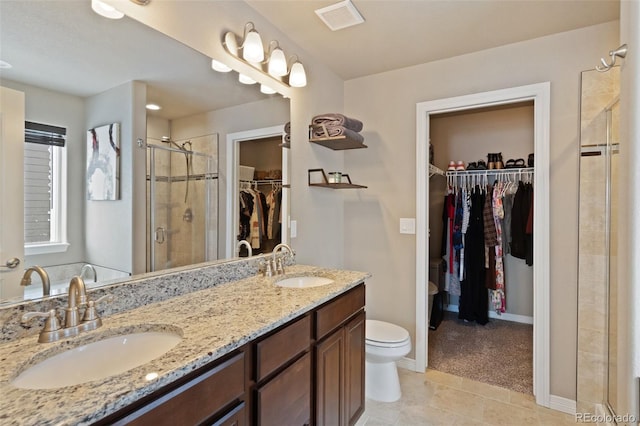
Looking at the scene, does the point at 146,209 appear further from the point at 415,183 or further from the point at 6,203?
the point at 415,183

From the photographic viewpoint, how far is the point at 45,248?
42.3 inches

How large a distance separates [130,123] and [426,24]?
1747 mm

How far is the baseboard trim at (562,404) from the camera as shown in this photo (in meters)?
2.01

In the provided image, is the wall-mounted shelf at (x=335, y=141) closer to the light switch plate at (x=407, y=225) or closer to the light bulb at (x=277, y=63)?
the light bulb at (x=277, y=63)

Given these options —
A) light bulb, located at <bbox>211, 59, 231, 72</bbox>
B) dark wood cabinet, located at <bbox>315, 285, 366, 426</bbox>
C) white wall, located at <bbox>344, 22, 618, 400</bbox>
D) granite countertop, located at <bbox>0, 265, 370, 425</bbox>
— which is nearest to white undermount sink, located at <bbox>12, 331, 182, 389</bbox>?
granite countertop, located at <bbox>0, 265, 370, 425</bbox>

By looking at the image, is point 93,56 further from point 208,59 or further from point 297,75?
point 297,75

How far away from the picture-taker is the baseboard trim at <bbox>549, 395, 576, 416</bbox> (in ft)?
6.60

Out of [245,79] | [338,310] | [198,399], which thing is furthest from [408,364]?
[245,79]

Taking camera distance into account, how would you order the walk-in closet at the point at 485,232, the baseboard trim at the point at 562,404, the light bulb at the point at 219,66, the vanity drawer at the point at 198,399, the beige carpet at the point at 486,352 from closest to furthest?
the vanity drawer at the point at 198,399
the light bulb at the point at 219,66
the baseboard trim at the point at 562,404
the beige carpet at the point at 486,352
the walk-in closet at the point at 485,232

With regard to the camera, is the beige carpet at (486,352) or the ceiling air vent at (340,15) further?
the beige carpet at (486,352)

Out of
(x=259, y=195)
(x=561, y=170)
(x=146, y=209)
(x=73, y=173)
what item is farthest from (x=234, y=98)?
(x=561, y=170)

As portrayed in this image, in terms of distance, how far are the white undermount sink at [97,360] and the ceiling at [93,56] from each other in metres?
0.85

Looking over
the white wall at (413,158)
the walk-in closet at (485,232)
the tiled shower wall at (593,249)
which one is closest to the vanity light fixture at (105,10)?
the white wall at (413,158)

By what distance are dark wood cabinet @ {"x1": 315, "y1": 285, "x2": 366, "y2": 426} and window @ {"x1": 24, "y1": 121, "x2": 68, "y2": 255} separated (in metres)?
1.03
